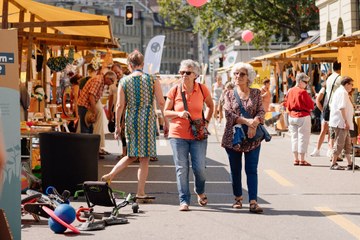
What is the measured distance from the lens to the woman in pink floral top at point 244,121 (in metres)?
12.8

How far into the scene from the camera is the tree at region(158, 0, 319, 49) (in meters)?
59.4

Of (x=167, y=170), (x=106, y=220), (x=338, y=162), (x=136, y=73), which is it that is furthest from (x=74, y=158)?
(x=338, y=162)

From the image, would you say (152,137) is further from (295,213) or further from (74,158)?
(295,213)

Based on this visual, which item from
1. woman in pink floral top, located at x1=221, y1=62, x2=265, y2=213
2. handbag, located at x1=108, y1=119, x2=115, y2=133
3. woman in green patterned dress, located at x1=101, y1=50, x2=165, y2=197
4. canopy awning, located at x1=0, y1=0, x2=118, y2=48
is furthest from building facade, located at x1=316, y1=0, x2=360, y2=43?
woman in pink floral top, located at x1=221, y1=62, x2=265, y2=213

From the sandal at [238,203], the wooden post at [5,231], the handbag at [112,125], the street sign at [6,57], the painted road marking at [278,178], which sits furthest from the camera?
the handbag at [112,125]

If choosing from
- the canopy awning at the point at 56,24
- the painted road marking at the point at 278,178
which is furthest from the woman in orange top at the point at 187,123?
the canopy awning at the point at 56,24

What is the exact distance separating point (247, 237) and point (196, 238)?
0.49 meters

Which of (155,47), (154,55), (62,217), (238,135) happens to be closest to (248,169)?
(238,135)

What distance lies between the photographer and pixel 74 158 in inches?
554

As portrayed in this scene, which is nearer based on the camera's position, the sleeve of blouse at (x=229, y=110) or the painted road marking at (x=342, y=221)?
the painted road marking at (x=342, y=221)

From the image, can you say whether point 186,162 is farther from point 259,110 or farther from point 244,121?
point 259,110

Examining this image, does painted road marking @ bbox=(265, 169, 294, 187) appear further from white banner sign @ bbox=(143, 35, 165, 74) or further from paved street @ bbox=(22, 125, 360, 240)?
white banner sign @ bbox=(143, 35, 165, 74)

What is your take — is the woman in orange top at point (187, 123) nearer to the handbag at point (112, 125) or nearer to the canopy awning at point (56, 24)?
the canopy awning at point (56, 24)

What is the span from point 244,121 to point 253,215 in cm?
116
